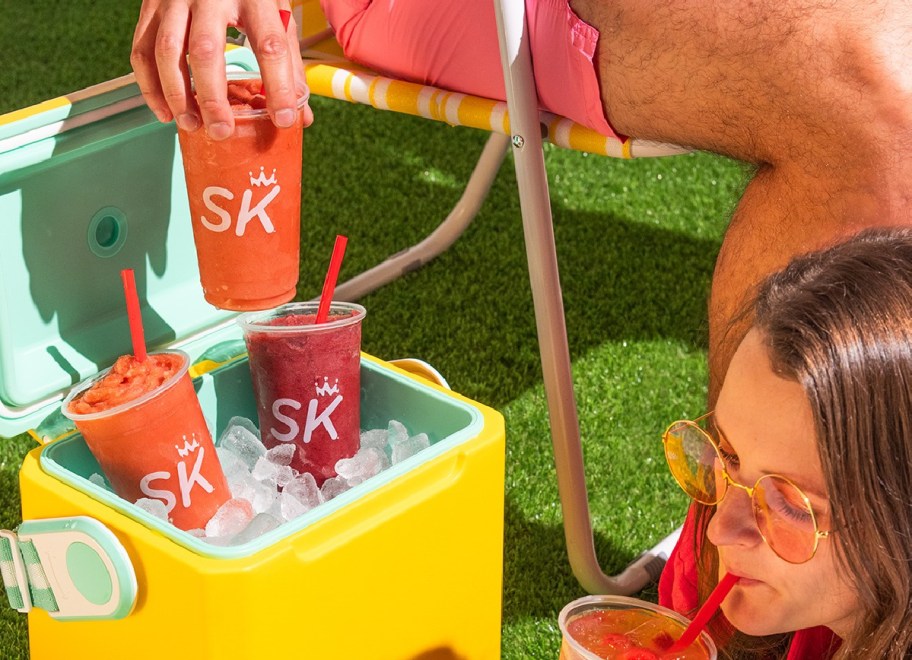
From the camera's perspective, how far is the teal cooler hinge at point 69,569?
116cm

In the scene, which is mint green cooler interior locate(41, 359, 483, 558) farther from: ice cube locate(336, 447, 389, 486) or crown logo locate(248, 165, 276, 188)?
crown logo locate(248, 165, 276, 188)

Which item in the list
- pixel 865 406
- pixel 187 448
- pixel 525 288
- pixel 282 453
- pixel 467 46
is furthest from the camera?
pixel 525 288

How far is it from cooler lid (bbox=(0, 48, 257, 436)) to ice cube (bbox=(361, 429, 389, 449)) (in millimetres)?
275

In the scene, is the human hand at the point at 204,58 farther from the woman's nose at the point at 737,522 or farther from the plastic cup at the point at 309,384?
the woman's nose at the point at 737,522

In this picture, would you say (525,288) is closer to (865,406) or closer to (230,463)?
→ (230,463)

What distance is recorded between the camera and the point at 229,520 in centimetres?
132

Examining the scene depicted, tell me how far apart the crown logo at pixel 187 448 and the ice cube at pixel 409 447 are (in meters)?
0.23

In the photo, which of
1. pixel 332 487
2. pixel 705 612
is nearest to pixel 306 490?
pixel 332 487

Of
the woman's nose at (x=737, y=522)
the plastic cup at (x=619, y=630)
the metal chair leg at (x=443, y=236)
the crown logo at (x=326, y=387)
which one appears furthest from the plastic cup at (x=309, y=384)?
the metal chair leg at (x=443, y=236)

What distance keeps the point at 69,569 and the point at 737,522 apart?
68 centimetres

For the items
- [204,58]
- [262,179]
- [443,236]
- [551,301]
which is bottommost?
[443,236]

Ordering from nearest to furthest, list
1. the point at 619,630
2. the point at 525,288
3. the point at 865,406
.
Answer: the point at 865,406
the point at 619,630
the point at 525,288

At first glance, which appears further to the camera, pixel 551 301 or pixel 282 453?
pixel 551 301

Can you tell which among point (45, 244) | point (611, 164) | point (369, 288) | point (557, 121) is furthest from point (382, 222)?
point (45, 244)
